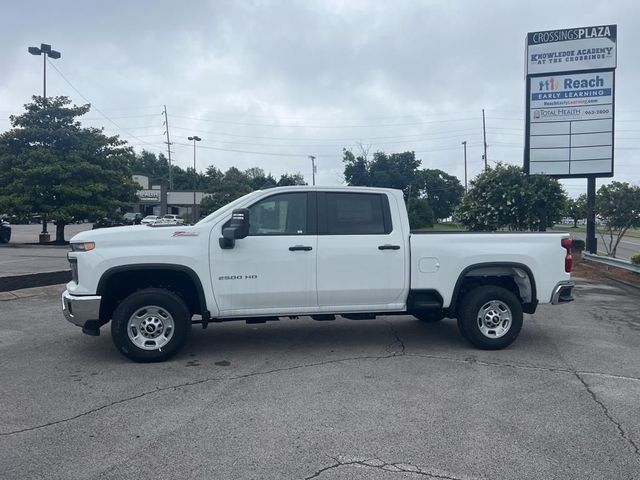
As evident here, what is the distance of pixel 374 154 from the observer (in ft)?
95.1

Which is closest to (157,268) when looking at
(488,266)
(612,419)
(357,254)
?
(357,254)

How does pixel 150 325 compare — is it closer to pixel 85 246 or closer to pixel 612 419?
pixel 85 246

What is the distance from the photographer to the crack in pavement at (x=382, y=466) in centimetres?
381

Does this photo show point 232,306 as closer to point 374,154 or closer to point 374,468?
point 374,468

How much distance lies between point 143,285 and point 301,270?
1.86 m

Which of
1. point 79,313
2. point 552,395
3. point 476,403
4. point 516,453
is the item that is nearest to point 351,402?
point 476,403

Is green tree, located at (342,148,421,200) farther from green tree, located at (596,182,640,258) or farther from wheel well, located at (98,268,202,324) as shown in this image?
wheel well, located at (98,268,202,324)

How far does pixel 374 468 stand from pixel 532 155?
1706 centimetres

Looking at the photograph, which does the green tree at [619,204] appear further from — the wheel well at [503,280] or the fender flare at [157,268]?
the fender flare at [157,268]

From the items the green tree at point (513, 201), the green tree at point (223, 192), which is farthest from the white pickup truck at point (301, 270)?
the green tree at point (223, 192)

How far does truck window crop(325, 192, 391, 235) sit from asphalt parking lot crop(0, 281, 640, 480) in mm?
1492

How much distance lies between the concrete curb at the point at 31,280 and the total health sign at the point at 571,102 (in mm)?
14260

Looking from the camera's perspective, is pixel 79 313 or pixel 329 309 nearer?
pixel 79 313

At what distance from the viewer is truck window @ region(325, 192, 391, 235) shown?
696 cm
